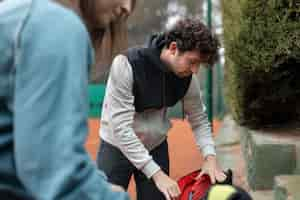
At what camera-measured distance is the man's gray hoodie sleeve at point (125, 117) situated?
297 centimetres

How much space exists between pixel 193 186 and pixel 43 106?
1.87 m

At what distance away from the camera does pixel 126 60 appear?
3.02m

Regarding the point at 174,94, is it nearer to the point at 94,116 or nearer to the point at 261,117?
the point at 261,117

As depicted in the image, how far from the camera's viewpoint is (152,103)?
3143 millimetres

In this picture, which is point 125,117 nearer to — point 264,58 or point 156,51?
point 156,51

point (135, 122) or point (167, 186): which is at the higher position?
point (135, 122)

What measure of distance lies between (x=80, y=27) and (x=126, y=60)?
1.85m

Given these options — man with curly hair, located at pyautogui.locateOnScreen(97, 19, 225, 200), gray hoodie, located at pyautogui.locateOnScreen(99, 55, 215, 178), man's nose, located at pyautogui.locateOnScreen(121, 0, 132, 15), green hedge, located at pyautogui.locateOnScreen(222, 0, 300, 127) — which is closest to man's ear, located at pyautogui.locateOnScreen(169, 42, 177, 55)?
man with curly hair, located at pyautogui.locateOnScreen(97, 19, 225, 200)

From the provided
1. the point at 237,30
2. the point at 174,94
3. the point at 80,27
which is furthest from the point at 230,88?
the point at 80,27

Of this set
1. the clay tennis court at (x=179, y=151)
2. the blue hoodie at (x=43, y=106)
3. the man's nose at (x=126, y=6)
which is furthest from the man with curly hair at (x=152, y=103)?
the clay tennis court at (x=179, y=151)

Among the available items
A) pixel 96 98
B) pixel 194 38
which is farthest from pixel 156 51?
pixel 96 98

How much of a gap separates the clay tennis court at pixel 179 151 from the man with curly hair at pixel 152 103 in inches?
90.4

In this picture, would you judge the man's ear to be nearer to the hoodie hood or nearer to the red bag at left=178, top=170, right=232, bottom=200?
the hoodie hood

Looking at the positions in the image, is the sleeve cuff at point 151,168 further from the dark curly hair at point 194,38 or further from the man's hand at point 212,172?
the dark curly hair at point 194,38
